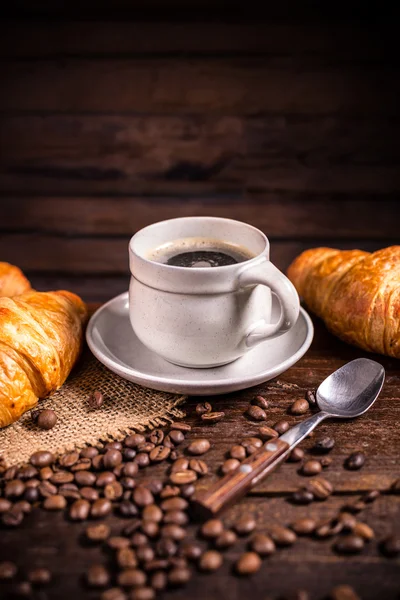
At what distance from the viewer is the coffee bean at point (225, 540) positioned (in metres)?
1.11

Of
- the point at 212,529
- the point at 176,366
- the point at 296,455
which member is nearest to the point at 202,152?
the point at 176,366

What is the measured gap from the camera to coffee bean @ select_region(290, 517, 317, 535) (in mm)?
1143

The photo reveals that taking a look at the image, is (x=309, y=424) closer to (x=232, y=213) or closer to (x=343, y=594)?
(x=343, y=594)

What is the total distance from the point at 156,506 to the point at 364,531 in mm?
A: 380

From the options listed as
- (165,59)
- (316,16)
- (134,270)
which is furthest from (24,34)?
(134,270)

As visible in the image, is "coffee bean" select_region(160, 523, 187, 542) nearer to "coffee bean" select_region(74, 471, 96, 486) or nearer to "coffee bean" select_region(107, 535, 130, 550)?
"coffee bean" select_region(107, 535, 130, 550)

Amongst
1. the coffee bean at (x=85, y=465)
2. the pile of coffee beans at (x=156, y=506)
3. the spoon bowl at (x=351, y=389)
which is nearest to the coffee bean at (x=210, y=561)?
the pile of coffee beans at (x=156, y=506)

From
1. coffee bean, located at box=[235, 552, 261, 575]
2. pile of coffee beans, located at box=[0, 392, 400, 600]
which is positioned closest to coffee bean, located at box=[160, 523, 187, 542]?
pile of coffee beans, located at box=[0, 392, 400, 600]

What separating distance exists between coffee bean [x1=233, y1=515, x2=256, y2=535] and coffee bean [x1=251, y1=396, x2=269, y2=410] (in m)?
0.38

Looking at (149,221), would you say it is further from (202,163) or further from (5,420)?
→ (5,420)

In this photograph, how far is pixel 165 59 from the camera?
2.69 meters

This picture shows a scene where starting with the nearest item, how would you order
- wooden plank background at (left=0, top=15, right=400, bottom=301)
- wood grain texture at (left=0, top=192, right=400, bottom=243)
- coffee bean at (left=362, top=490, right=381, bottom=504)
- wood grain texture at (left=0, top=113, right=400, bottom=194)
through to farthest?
coffee bean at (left=362, top=490, right=381, bottom=504) < wooden plank background at (left=0, top=15, right=400, bottom=301) < wood grain texture at (left=0, top=113, right=400, bottom=194) < wood grain texture at (left=0, top=192, right=400, bottom=243)

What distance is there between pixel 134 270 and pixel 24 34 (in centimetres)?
162

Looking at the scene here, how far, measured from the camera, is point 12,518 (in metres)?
1.18
